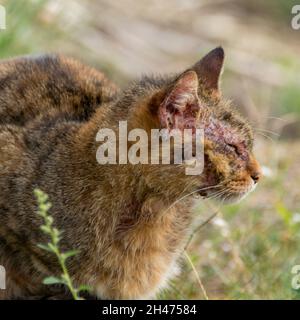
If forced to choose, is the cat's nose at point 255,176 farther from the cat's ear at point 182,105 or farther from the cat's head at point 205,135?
the cat's ear at point 182,105

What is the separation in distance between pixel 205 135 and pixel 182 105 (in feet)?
0.56

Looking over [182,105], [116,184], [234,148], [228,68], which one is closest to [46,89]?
[116,184]

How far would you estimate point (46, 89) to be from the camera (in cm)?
444

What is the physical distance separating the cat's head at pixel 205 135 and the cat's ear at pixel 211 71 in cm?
4

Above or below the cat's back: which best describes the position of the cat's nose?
below

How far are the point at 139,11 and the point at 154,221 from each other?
585 cm

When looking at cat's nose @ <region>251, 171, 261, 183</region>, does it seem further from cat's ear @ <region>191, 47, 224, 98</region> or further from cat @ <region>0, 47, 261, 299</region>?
cat's ear @ <region>191, 47, 224, 98</region>

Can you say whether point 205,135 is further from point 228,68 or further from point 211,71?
point 228,68

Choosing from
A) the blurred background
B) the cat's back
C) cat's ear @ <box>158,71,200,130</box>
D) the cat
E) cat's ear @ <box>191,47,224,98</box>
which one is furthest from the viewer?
the blurred background

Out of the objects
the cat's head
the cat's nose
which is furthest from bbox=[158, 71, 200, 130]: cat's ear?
the cat's nose

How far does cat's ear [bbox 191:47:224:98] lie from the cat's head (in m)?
0.04

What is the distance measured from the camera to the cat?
3.74 m

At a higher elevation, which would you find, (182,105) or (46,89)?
(46,89)
